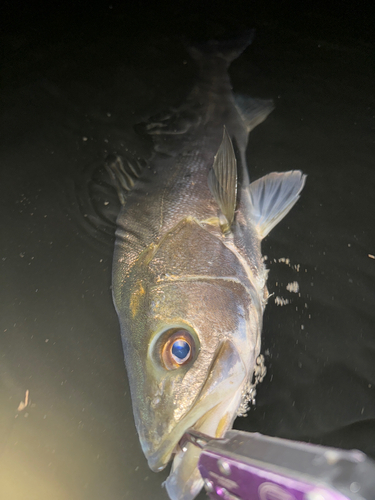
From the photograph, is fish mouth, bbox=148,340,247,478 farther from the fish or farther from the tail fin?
the tail fin

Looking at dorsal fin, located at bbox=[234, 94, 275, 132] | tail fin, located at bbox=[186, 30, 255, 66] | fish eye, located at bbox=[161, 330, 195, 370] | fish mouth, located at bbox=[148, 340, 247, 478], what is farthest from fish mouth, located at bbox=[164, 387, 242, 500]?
tail fin, located at bbox=[186, 30, 255, 66]

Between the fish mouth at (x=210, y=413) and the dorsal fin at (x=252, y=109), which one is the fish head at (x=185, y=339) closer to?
the fish mouth at (x=210, y=413)

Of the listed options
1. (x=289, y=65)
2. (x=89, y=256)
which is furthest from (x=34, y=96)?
(x=289, y=65)

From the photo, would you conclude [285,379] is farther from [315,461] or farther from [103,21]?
[103,21]

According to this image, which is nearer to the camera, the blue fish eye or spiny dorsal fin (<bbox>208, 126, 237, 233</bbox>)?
the blue fish eye

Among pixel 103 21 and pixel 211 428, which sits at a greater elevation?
pixel 103 21

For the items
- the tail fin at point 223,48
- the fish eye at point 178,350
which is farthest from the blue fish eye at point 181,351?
the tail fin at point 223,48

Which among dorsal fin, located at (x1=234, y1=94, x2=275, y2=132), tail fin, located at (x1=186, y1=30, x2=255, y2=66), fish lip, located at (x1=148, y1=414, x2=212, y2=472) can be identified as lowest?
fish lip, located at (x1=148, y1=414, x2=212, y2=472)
